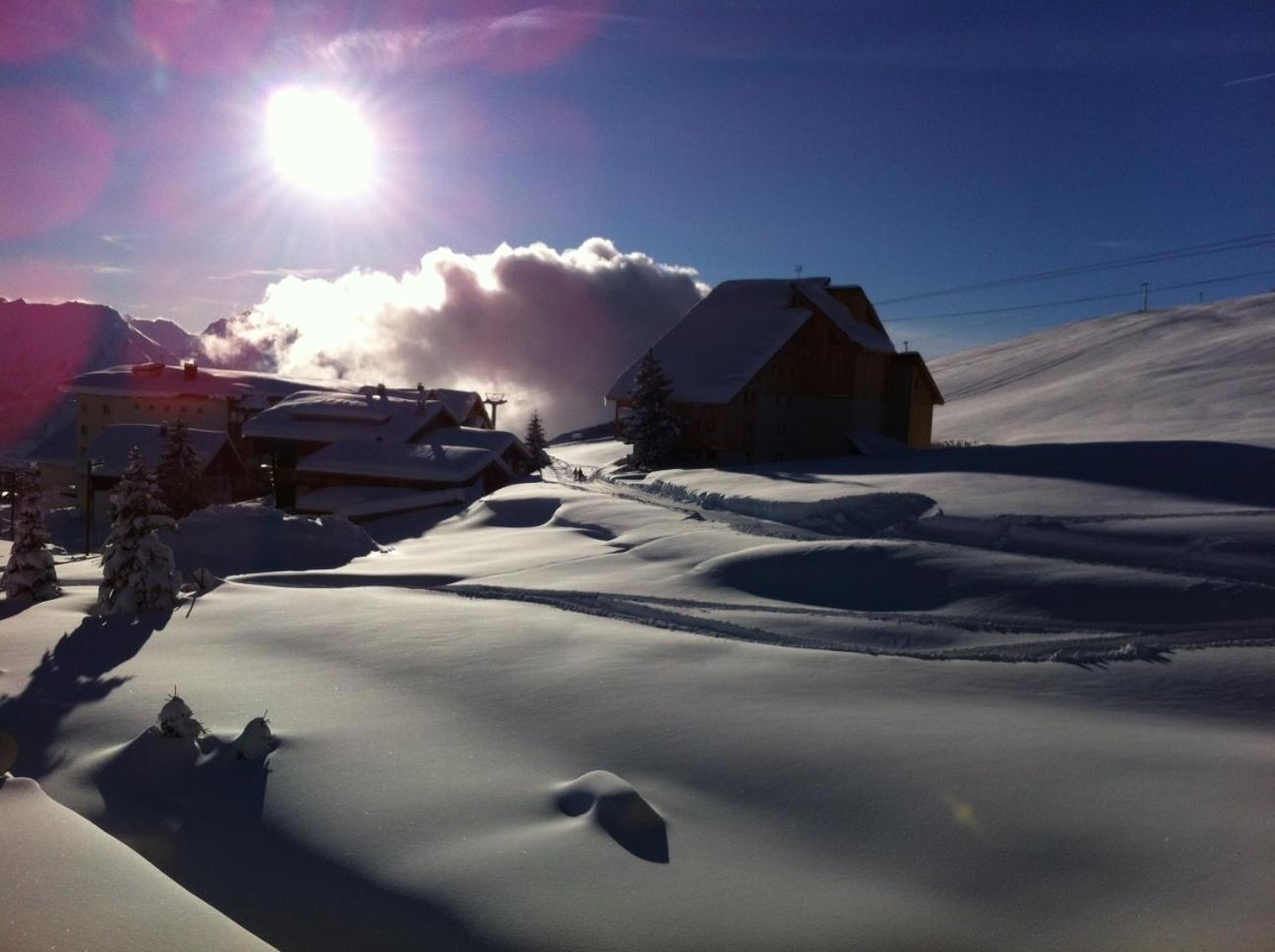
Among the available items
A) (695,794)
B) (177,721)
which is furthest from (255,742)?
(695,794)

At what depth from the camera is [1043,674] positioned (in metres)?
10.6

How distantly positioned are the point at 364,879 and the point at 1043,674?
7877 mm

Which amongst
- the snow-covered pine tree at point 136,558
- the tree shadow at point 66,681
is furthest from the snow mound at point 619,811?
the snow-covered pine tree at point 136,558

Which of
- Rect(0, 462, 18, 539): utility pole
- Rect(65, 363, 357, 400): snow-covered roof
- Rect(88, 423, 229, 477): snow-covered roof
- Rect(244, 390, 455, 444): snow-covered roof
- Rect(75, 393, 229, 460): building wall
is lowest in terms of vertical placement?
Rect(0, 462, 18, 539): utility pole

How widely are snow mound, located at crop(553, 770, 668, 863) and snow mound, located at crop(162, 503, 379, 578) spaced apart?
1905 centimetres

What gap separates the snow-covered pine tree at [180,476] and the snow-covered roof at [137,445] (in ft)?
7.82

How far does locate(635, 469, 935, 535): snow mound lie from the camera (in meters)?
24.2

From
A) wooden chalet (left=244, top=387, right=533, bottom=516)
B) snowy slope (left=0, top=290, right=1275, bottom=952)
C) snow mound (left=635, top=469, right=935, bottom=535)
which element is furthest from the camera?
wooden chalet (left=244, top=387, right=533, bottom=516)

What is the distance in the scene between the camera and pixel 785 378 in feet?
148

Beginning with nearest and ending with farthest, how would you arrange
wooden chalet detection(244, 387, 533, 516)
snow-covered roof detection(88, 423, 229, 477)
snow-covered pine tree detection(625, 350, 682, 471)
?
1. wooden chalet detection(244, 387, 533, 516)
2. snow-covered roof detection(88, 423, 229, 477)
3. snow-covered pine tree detection(625, 350, 682, 471)

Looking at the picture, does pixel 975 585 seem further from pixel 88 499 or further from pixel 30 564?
pixel 88 499

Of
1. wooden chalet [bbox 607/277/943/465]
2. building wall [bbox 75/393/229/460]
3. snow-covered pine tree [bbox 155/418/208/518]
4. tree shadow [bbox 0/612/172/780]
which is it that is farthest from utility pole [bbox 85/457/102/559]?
wooden chalet [bbox 607/277/943/465]

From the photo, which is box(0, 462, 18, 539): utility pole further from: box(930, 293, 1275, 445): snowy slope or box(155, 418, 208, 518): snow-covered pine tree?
box(930, 293, 1275, 445): snowy slope

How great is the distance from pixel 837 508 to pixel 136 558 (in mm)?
Answer: 17389
